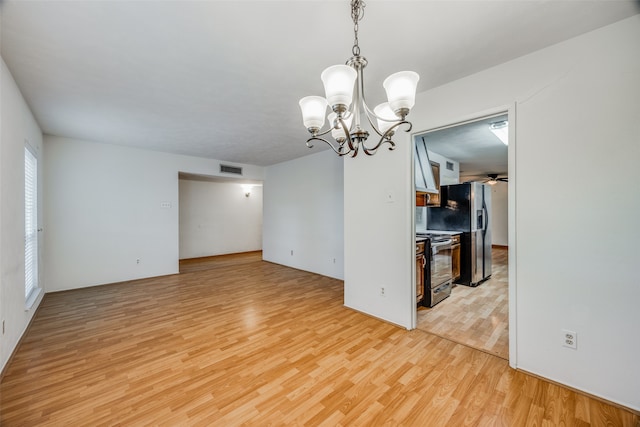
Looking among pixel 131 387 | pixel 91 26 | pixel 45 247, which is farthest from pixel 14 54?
pixel 45 247

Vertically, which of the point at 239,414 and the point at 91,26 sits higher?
the point at 91,26

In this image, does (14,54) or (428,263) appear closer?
(14,54)

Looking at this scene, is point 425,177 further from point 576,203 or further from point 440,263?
point 576,203

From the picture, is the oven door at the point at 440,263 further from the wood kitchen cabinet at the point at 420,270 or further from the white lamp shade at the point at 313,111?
the white lamp shade at the point at 313,111

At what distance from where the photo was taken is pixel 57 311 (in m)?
3.23

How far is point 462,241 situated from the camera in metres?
4.34

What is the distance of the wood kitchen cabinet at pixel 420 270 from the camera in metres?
3.18

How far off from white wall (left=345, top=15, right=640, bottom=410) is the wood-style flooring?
463mm

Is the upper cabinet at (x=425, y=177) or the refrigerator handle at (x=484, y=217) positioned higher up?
the upper cabinet at (x=425, y=177)

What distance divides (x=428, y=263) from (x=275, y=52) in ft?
9.55

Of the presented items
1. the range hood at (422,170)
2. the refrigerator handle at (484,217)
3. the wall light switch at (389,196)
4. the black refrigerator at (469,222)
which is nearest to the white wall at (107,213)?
the wall light switch at (389,196)

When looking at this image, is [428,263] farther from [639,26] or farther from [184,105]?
[184,105]

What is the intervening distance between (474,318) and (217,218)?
21.6 ft

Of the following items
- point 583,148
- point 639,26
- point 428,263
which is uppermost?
point 639,26
